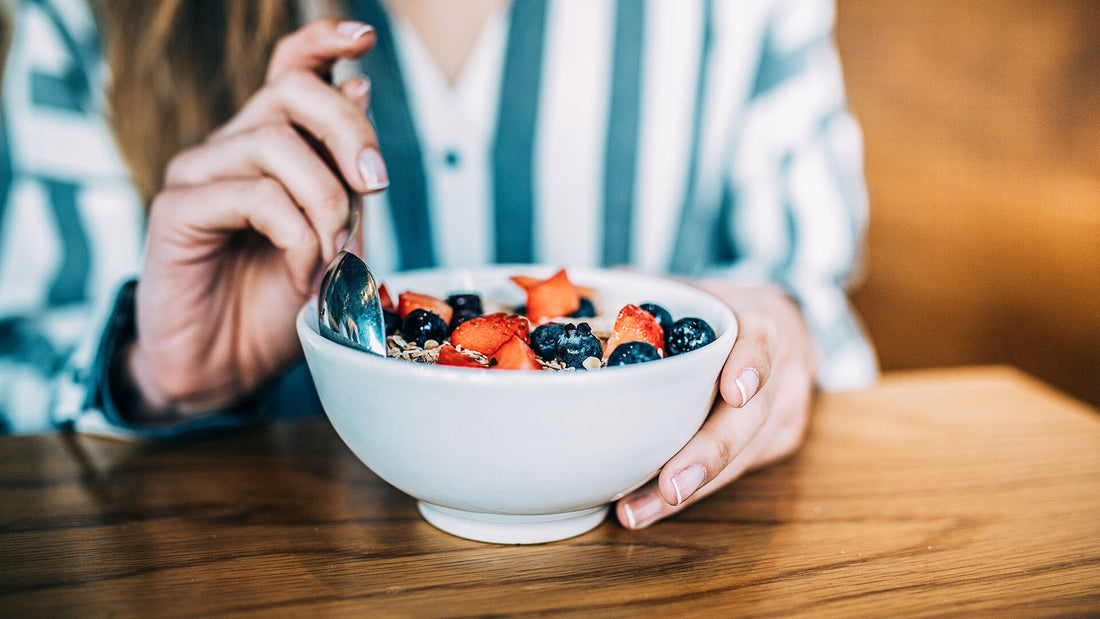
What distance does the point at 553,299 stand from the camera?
1.84 ft

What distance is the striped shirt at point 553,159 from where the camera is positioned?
1059mm

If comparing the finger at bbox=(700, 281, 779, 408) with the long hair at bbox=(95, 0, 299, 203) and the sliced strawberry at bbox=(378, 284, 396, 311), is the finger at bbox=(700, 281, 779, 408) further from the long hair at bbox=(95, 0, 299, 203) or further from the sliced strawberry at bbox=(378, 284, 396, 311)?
the long hair at bbox=(95, 0, 299, 203)

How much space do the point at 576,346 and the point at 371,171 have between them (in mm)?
238

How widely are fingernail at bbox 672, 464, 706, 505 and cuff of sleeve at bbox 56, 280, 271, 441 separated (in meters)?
0.44

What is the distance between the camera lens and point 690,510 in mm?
532

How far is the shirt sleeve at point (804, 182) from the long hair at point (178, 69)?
74cm

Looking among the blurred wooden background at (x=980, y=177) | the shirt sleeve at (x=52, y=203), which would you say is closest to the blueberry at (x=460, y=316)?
the shirt sleeve at (x=52, y=203)

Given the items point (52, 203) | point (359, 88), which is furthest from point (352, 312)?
point (52, 203)

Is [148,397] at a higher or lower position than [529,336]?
lower

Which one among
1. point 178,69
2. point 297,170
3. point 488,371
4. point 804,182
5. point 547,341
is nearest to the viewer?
point 488,371

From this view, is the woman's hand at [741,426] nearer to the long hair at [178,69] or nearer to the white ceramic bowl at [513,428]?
the white ceramic bowl at [513,428]

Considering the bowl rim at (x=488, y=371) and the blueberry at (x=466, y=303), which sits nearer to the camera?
the bowl rim at (x=488, y=371)

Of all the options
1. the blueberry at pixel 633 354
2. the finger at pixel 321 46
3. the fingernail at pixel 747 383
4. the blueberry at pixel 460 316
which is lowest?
the fingernail at pixel 747 383

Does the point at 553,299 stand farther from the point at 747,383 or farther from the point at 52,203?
the point at 52,203
